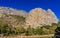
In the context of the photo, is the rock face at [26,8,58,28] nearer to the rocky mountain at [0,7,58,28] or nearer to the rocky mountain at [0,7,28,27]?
the rocky mountain at [0,7,58,28]

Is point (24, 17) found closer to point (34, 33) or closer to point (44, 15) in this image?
point (44, 15)

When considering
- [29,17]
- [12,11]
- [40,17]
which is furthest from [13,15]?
[40,17]

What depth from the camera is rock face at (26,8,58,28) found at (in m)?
56.5

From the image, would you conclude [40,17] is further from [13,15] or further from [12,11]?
[12,11]

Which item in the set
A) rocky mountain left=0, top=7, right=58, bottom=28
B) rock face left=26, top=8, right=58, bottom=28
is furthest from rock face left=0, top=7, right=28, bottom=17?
rock face left=26, top=8, right=58, bottom=28

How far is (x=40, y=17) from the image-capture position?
56.6 meters

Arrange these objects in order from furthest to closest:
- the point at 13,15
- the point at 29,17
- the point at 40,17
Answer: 1. the point at 13,15
2. the point at 29,17
3. the point at 40,17

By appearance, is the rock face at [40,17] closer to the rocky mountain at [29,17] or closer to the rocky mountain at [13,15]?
the rocky mountain at [29,17]

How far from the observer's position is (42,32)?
42.0 meters

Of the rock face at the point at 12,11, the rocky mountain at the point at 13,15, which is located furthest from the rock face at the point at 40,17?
the rock face at the point at 12,11

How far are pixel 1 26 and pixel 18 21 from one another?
680 inches

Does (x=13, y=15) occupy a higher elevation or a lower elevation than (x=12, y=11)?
lower

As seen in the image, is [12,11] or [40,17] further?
[12,11]

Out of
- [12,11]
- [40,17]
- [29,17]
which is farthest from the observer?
[12,11]
